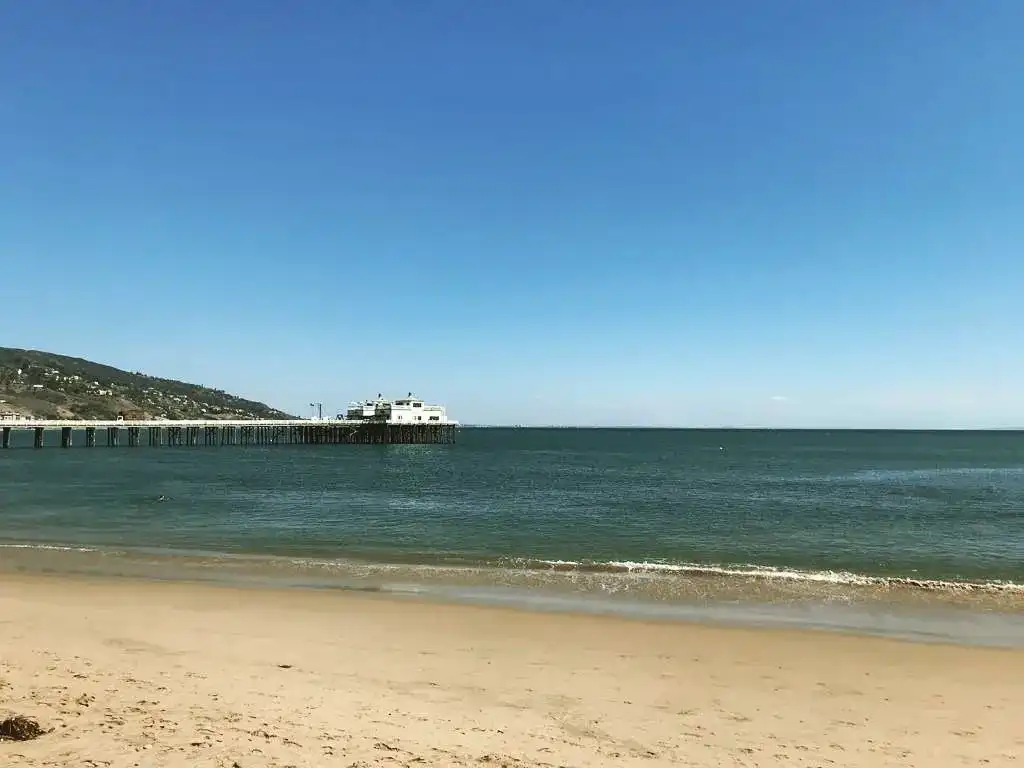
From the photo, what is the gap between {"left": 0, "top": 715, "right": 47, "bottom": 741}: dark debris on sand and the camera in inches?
254

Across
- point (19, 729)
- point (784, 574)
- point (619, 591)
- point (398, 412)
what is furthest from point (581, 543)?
point (398, 412)

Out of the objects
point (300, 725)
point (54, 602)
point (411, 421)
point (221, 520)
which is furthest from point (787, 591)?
point (411, 421)

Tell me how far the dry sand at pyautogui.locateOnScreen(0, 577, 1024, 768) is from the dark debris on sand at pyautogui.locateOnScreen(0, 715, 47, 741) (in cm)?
16

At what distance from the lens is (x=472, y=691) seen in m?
9.05

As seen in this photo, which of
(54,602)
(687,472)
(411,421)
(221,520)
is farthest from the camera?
(411,421)

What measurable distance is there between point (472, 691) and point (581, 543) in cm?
1577

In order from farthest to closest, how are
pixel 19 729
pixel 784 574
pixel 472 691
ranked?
pixel 784 574 → pixel 472 691 → pixel 19 729

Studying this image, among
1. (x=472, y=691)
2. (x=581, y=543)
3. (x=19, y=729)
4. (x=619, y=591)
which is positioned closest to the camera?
(x=19, y=729)

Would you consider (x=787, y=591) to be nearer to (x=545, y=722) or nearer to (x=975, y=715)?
(x=975, y=715)

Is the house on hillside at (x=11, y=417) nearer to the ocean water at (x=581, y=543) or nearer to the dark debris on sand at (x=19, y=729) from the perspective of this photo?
the ocean water at (x=581, y=543)

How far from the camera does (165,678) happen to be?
354 inches

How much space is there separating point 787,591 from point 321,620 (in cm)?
1103

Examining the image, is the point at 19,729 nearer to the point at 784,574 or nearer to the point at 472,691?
the point at 472,691

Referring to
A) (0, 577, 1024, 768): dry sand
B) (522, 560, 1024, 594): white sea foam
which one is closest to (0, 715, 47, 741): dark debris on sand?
(0, 577, 1024, 768): dry sand
